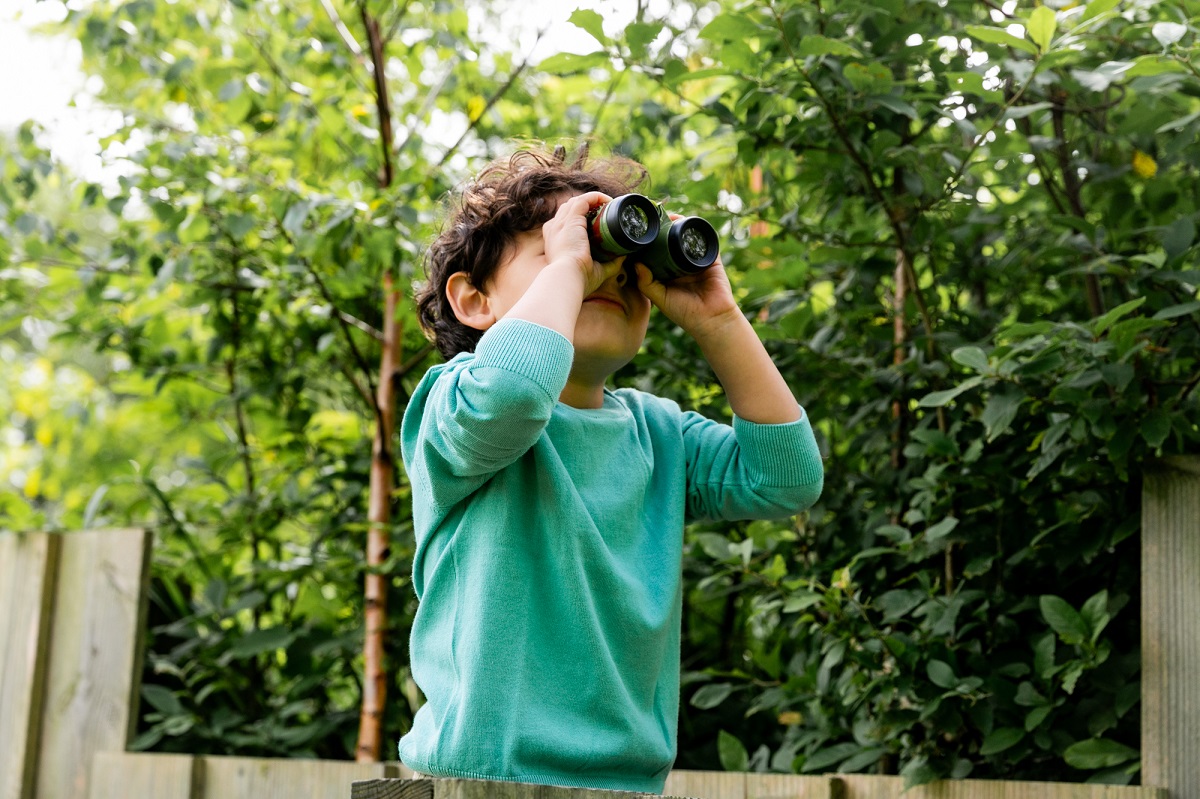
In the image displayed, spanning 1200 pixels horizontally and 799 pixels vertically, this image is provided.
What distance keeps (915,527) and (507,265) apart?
1.00 m

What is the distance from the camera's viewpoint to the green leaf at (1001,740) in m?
1.85

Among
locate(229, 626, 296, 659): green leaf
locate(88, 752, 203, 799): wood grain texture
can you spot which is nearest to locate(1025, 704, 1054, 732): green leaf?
locate(229, 626, 296, 659): green leaf

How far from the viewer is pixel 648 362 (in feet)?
7.85

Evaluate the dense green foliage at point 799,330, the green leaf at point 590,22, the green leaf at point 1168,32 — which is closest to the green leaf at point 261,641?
the dense green foliage at point 799,330

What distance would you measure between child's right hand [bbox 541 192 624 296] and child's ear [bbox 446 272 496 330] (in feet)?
0.56

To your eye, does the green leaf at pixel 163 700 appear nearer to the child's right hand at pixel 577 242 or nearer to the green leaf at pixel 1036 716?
the child's right hand at pixel 577 242

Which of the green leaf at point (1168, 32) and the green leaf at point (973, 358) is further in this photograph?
the green leaf at point (973, 358)

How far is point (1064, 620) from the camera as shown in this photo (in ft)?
5.98

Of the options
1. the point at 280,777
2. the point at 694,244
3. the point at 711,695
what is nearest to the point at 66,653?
the point at 280,777

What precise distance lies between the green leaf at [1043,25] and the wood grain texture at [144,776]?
2.22 metres

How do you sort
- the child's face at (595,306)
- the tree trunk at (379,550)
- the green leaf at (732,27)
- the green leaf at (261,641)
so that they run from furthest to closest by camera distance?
the green leaf at (261,641)
the tree trunk at (379,550)
the green leaf at (732,27)
the child's face at (595,306)

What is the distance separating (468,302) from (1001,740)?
1.07 metres

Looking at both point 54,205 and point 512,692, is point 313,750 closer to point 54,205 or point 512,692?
point 512,692

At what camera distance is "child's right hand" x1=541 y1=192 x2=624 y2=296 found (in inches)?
61.0
